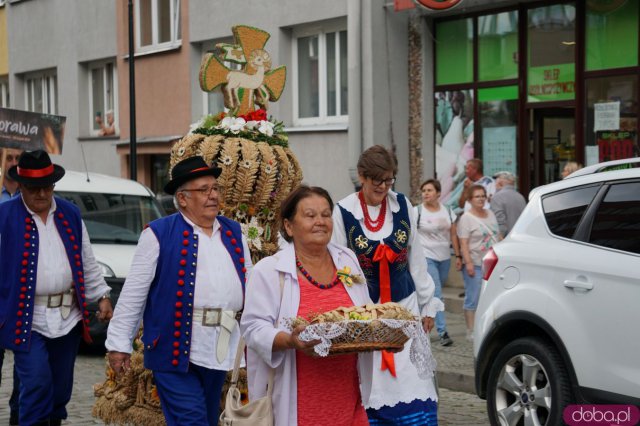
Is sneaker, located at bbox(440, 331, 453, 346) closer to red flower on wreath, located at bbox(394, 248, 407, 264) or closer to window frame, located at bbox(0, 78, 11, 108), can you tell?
red flower on wreath, located at bbox(394, 248, 407, 264)

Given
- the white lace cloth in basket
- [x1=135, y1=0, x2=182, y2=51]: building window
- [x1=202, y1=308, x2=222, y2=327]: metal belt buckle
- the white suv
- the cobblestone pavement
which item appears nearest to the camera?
the white lace cloth in basket

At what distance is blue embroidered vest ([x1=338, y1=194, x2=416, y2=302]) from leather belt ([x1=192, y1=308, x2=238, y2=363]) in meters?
0.90

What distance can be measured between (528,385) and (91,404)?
381cm

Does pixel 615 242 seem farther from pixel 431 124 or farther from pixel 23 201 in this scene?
pixel 431 124

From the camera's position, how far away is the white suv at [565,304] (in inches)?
256

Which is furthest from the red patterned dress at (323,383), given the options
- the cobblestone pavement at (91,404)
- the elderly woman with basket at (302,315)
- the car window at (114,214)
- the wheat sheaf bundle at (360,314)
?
the car window at (114,214)

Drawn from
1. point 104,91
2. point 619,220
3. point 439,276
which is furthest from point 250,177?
point 104,91

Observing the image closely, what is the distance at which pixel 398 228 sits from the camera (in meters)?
6.64

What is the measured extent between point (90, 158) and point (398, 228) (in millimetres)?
20554

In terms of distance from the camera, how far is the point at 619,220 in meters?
6.79

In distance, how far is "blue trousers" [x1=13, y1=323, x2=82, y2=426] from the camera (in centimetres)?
672

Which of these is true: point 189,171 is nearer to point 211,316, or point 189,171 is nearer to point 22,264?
point 211,316

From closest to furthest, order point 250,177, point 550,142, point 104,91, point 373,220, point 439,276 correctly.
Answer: point 373,220
point 250,177
point 439,276
point 550,142
point 104,91

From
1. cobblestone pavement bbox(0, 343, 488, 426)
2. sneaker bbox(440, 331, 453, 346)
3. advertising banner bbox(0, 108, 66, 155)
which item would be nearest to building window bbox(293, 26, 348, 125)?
sneaker bbox(440, 331, 453, 346)
